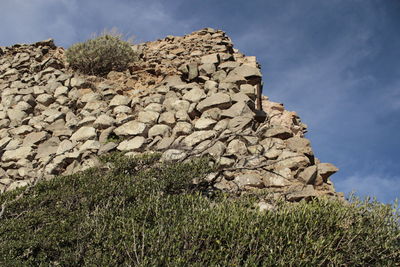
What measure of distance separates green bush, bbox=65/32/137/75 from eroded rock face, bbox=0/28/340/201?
66cm

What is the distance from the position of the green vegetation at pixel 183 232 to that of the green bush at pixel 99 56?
314 inches

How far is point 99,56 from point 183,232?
10.4 metres

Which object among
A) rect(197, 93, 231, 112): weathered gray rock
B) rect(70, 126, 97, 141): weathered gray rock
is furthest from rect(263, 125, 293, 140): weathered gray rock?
rect(70, 126, 97, 141): weathered gray rock

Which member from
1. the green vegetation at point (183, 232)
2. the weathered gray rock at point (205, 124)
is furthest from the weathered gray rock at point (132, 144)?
the green vegetation at point (183, 232)

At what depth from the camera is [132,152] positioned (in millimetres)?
8914

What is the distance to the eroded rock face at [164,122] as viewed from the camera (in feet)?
25.9

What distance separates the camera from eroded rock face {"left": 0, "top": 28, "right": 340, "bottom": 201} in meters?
7.89

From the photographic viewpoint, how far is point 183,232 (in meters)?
5.11

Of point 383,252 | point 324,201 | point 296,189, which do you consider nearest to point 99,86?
point 296,189

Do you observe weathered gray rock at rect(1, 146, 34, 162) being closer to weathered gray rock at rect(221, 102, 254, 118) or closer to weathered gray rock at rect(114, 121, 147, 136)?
weathered gray rock at rect(114, 121, 147, 136)

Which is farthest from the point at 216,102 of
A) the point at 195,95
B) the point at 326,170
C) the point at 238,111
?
the point at 326,170

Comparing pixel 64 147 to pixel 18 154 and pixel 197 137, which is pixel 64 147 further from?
pixel 197 137

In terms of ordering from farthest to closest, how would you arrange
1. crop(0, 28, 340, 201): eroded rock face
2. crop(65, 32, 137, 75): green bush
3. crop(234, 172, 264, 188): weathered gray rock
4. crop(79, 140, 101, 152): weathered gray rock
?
crop(65, 32, 137, 75): green bush < crop(79, 140, 101, 152): weathered gray rock < crop(0, 28, 340, 201): eroded rock face < crop(234, 172, 264, 188): weathered gray rock

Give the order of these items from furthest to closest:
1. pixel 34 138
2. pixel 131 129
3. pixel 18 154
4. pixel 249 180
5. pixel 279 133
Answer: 1. pixel 34 138
2. pixel 18 154
3. pixel 131 129
4. pixel 279 133
5. pixel 249 180
